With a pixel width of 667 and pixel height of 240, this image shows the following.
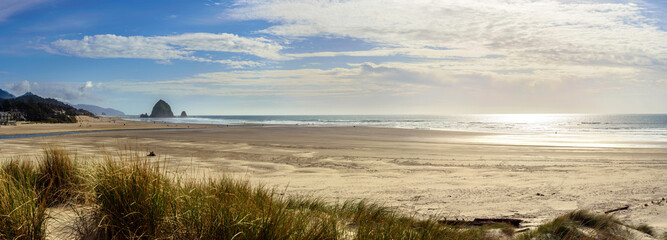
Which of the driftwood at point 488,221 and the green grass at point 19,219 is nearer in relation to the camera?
the green grass at point 19,219

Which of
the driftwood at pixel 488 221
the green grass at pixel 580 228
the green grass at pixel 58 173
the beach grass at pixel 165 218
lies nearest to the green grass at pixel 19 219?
the beach grass at pixel 165 218

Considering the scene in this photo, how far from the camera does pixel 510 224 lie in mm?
5980

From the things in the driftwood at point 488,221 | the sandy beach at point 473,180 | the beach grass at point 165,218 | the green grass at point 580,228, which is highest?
the beach grass at point 165,218

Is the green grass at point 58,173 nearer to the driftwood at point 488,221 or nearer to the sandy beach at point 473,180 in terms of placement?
the sandy beach at point 473,180

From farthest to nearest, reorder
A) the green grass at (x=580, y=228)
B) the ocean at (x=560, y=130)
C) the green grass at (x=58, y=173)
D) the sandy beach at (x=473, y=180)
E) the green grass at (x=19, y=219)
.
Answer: the ocean at (x=560, y=130)
the sandy beach at (x=473, y=180)
the green grass at (x=58, y=173)
the green grass at (x=580, y=228)
the green grass at (x=19, y=219)

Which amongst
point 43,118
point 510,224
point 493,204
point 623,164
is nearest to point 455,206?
point 493,204

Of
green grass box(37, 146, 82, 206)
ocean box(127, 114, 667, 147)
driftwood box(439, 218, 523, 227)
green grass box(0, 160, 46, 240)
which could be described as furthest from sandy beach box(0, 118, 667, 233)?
ocean box(127, 114, 667, 147)

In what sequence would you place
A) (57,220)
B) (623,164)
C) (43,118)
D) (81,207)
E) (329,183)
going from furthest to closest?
1. (43,118)
2. (623,164)
3. (329,183)
4. (81,207)
5. (57,220)

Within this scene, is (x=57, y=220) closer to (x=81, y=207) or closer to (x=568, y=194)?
(x=81, y=207)

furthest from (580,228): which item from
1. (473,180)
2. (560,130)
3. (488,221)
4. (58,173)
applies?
(560,130)

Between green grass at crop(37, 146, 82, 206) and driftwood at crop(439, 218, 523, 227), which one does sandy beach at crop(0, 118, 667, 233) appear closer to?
driftwood at crop(439, 218, 523, 227)

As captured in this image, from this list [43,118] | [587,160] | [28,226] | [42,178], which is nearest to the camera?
[28,226]

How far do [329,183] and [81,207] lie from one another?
21.4 feet

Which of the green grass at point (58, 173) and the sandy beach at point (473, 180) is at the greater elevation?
the green grass at point (58, 173)
